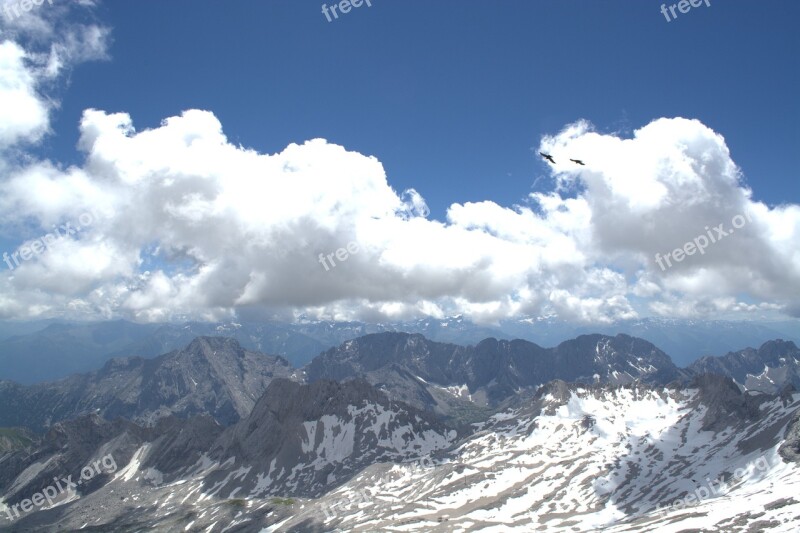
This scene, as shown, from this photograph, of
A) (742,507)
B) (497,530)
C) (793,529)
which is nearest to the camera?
(793,529)

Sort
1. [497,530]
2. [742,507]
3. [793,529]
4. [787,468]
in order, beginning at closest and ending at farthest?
[793,529] → [742,507] → [787,468] → [497,530]

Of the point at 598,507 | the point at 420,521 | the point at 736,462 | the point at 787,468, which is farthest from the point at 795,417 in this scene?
the point at 420,521

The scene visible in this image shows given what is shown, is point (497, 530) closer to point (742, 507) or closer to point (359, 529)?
point (359, 529)

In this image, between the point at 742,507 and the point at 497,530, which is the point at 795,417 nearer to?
the point at 742,507

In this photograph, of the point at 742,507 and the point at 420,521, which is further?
the point at 420,521

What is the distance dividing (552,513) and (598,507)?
17.8 meters

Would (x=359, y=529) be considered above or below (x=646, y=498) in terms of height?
above

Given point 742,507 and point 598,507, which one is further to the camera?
point 598,507

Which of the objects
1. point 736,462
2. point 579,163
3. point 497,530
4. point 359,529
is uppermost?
point 579,163

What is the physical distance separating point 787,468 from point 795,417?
4129 centimetres

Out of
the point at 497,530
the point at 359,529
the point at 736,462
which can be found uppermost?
the point at 359,529

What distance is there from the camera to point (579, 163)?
49.0 meters

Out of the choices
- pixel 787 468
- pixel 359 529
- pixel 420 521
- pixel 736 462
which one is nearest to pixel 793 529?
pixel 787 468

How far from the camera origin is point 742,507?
13125cm
